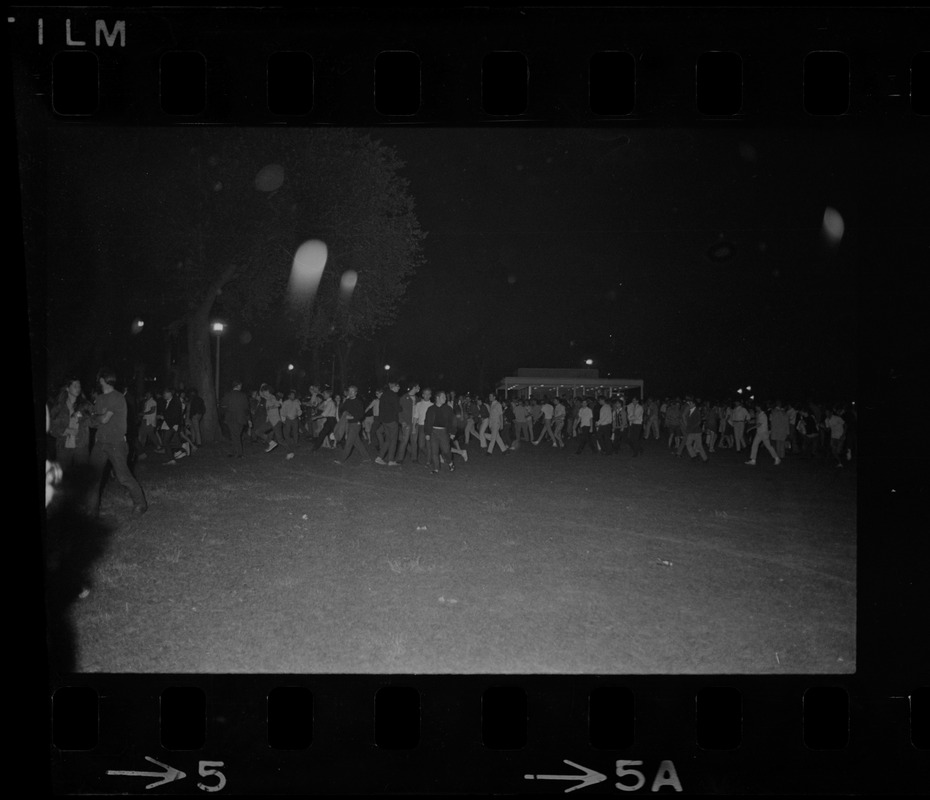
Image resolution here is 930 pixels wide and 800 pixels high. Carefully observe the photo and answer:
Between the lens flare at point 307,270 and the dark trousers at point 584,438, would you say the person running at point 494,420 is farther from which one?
the lens flare at point 307,270

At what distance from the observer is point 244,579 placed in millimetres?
7113

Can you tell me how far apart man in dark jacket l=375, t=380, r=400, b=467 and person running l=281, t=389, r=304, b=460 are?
2477 mm

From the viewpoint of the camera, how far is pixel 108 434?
25.2 feet

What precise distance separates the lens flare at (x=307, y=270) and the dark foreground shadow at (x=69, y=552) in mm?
10190

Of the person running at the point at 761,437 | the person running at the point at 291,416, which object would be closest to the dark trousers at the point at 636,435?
the person running at the point at 761,437

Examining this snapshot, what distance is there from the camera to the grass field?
558 cm

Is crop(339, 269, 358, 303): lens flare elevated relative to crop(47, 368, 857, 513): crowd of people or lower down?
elevated

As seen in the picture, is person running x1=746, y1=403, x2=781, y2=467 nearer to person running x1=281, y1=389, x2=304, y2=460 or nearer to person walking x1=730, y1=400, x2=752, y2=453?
person walking x1=730, y1=400, x2=752, y2=453

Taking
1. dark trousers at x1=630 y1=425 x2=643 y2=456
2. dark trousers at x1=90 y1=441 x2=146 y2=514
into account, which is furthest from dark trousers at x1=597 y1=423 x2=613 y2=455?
dark trousers at x1=90 y1=441 x2=146 y2=514
